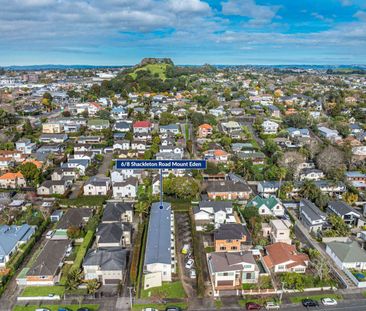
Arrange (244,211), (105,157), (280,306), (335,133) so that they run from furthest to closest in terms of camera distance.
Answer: (335,133) < (105,157) < (244,211) < (280,306)

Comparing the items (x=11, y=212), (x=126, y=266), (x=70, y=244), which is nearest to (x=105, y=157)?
(x=11, y=212)

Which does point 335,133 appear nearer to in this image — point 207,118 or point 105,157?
point 207,118

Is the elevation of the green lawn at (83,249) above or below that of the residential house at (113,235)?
below

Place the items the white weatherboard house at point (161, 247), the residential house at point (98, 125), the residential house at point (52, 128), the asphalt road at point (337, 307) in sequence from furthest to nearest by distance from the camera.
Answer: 1. the residential house at point (98, 125)
2. the residential house at point (52, 128)
3. the white weatherboard house at point (161, 247)
4. the asphalt road at point (337, 307)

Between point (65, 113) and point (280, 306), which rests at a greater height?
point (65, 113)

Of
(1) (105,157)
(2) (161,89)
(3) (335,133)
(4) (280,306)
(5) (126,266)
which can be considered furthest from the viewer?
(2) (161,89)

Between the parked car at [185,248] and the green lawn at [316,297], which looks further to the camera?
→ the parked car at [185,248]

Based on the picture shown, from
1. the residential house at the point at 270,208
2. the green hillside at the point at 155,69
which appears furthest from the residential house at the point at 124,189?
the green hillside at the point at 155,69

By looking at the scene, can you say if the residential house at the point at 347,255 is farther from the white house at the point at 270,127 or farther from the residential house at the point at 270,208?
the white house at the point at 270,127
